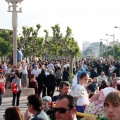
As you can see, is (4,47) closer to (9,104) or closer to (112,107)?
(9,104)

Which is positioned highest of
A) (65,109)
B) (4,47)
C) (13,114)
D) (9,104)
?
(4,47)

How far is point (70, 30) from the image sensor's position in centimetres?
8431

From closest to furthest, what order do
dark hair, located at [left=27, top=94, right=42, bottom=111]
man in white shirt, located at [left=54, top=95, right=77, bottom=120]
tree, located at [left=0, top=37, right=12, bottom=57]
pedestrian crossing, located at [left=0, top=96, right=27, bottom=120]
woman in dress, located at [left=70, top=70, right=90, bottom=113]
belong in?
1. man in white shirt, located at [left=54, top=95, right=77, bottom=120]
2. dark hair, located at [left=27, top=94, right=42, bottom=111]
3. woman in dress, located at [left=70, top=70, right=90, bottom=113]
4. pedestrian crossing, located at [left=0, top=96, right=27, bottom=120]
5. tree, located at [left=0, top=37, right=12, bottom=57]

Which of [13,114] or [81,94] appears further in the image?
[81,94]

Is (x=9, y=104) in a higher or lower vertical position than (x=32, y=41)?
lower

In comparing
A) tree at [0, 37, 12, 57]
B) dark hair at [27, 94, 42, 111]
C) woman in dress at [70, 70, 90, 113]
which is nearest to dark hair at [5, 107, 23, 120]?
dark hair at [27, 94, 42, 111]

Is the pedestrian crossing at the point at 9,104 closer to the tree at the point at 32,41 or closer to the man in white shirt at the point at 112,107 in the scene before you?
the man in white shirt at the point at 112,107

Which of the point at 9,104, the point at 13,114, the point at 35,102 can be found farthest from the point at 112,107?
the point at 9,104

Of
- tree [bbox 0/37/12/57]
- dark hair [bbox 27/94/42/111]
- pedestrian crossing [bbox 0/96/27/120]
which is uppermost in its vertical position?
tree [bbox 0/37/12/57]

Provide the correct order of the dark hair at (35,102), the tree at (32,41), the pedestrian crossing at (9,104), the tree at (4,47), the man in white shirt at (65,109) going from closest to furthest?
the man in white shirt at (65,109) < the dark hair at (35,102) < the pedestrian crossing at (9,104) < the tree at (32,41) < the tree at (4,47)

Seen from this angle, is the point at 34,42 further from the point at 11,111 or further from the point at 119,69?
the point at 11,111

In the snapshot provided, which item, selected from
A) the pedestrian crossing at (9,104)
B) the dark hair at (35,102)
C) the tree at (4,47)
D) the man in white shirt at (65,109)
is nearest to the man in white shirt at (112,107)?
the man in white shirt at (65,109)

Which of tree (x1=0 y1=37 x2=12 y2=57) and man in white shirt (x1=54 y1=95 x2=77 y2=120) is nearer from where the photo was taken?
man in white shirt (x1=54 y1=95 x2=77 y2=120)

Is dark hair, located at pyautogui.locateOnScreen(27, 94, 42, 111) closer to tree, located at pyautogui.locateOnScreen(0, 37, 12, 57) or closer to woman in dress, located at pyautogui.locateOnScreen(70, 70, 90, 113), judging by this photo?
woman in dress, located at pyautogui.locateOnScreen(70, 70, 90, 113)
